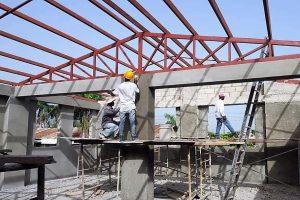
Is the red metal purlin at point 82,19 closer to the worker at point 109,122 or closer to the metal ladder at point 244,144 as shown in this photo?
the worker at point 109,122

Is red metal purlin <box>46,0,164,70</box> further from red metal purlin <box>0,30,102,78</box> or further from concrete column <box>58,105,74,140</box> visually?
concrete column <box>58,105,74,140</box>

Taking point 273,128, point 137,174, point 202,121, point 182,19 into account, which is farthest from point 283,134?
point 182,19

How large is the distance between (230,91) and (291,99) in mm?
2287

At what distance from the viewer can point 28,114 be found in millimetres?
10539

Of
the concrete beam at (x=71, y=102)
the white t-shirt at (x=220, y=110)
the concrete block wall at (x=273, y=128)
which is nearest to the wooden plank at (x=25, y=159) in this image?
the white t-shirt at (x=220, y=110)

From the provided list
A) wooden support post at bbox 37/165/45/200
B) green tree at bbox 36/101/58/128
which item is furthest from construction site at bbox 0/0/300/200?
green tree at bbox 36/101/58/128

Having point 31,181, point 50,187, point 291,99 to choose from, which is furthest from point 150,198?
point 291,99

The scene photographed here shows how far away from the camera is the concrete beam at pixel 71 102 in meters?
11.8

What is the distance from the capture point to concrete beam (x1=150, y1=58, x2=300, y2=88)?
6.38m

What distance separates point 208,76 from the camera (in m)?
7.16

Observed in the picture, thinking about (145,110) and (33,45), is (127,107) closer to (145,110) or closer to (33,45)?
(145,110)

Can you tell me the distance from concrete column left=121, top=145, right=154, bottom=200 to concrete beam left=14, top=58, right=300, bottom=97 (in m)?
1.78

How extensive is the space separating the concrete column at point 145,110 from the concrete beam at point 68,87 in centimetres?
98

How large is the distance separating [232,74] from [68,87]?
4.99 metres
